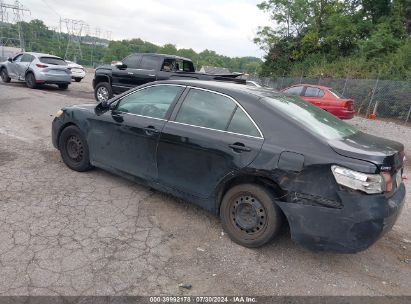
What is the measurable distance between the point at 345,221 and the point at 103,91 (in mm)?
10571

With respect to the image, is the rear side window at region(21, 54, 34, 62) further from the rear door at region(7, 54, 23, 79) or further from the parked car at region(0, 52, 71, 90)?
the rear door at region(7, 54, 23, 79)

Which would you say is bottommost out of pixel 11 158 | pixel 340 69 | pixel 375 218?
pixel 11 158

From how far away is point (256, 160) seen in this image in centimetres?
323

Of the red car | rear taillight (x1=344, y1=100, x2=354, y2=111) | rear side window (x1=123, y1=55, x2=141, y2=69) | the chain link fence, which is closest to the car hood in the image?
rear side window (x1=123, y1=55, x2=141, y2=69)

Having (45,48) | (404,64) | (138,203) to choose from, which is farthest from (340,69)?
(45,48)

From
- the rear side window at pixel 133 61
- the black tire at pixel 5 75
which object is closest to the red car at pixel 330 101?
the rear side window at pixel 133 61

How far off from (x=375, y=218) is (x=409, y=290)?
0.87 meters

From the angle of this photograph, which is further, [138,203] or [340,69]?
[340,69]

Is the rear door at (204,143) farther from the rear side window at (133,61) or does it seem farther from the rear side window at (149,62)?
Result: the rear side window at (133,61)

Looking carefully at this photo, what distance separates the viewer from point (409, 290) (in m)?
3.08

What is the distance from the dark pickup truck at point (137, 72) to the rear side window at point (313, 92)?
551cm

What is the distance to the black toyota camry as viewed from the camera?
113 inches

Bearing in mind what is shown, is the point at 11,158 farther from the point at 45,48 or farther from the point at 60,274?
the point at 45,48

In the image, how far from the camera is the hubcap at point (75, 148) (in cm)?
483
